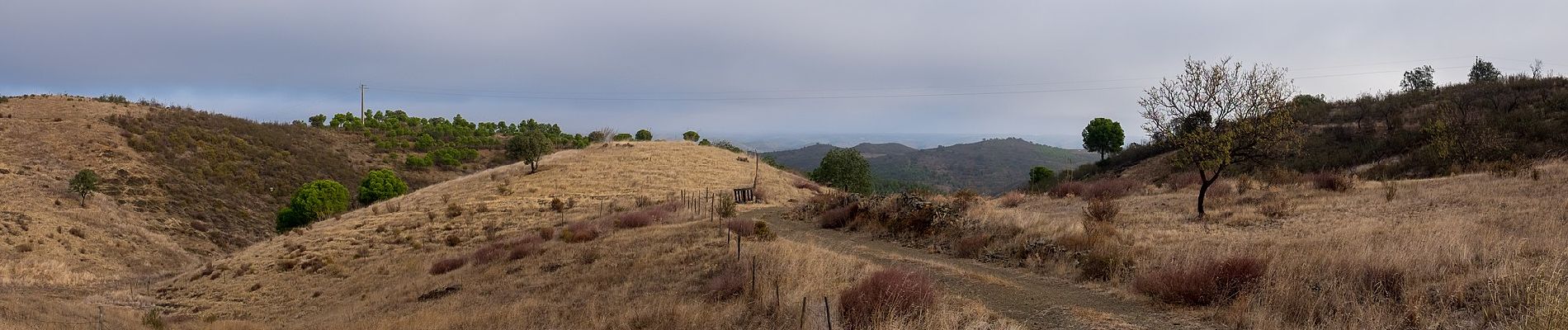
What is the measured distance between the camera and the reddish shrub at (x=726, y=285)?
9.55 metres

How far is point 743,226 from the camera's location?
15.7 metres

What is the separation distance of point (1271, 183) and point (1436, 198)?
24.4 ft

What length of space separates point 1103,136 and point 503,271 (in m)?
57.5

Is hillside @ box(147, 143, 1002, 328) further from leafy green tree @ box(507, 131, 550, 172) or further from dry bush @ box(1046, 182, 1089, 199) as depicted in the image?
dry bush @ box(1046, 182, 1089, 199)

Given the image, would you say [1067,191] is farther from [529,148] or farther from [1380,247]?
[529,148]

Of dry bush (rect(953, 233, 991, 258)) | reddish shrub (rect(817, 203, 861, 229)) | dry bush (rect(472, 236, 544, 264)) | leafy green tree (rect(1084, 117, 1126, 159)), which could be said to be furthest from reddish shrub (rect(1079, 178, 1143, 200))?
leafy green tree (rect(1084, 117, 1126, 159))

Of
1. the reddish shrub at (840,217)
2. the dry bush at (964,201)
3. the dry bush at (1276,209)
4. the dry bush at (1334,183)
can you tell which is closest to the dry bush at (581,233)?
the reddish shrub at (840,217)

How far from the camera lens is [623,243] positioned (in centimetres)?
1577

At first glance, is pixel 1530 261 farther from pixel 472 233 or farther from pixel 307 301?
pixel 472 233

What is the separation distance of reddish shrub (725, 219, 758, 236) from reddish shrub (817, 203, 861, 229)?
4.20m

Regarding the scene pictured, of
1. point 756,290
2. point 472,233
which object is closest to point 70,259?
point 472,233

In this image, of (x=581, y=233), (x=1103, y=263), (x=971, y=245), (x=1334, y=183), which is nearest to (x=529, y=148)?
(x=581, y=233)

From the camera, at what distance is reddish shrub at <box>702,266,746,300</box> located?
31.3 feet

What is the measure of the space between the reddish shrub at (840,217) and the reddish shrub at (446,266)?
10.6m
